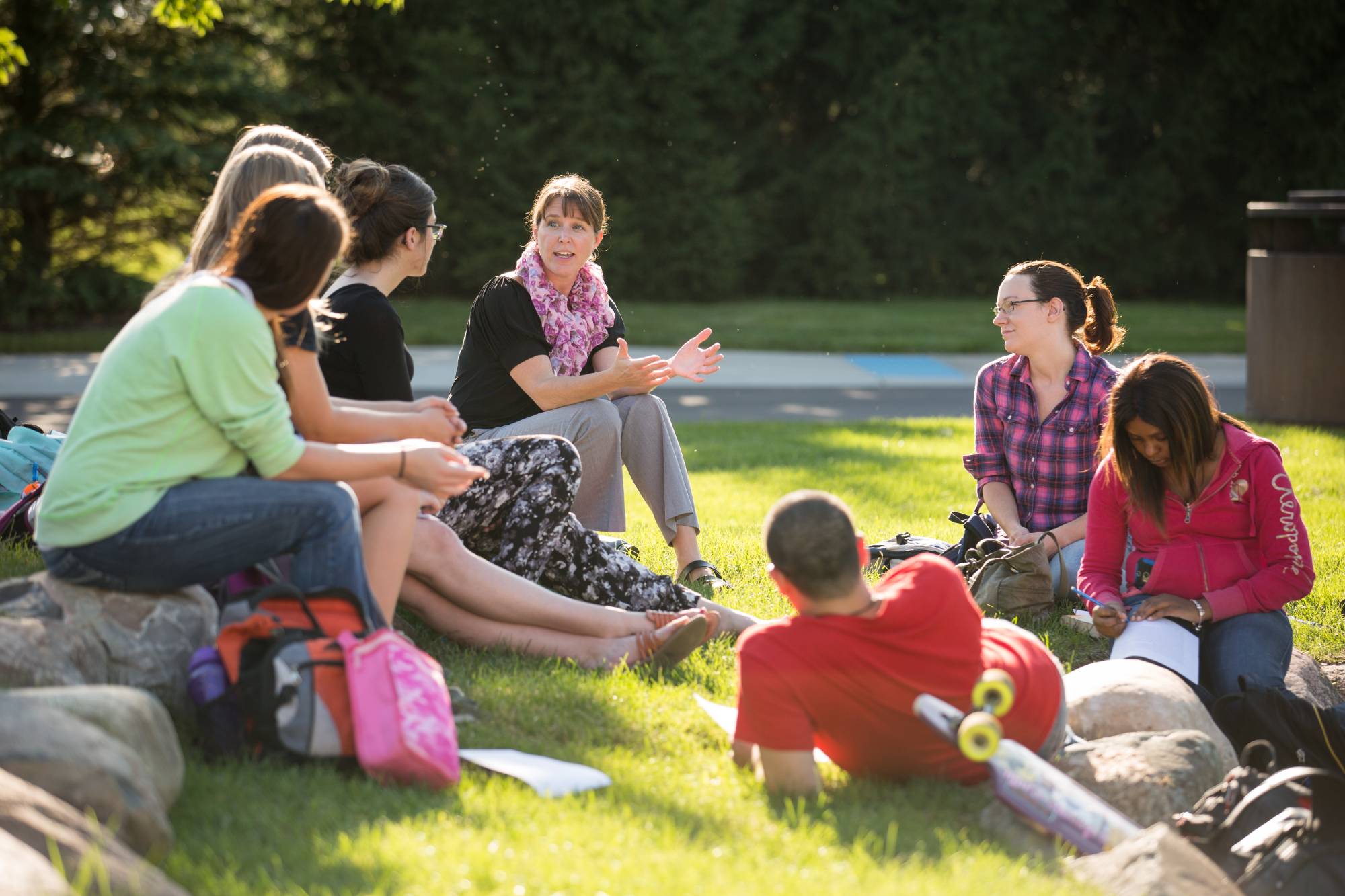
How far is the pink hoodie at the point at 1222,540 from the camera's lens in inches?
165

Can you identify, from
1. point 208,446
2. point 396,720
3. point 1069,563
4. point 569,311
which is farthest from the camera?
point 569,311

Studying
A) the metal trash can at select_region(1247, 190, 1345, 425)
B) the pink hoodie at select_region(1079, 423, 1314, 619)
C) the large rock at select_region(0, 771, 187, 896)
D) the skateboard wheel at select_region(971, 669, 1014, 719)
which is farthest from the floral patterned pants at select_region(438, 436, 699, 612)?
the metal trash can at select_region(1247, 190, 1345, 425)

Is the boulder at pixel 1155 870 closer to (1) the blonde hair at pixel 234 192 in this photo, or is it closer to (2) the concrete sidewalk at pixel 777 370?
(1) the blonde hair at pixel 234 192

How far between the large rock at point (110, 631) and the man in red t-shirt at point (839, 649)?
55.8 inches

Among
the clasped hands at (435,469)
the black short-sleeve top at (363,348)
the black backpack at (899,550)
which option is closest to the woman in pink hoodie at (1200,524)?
the black backpack at (899,550)

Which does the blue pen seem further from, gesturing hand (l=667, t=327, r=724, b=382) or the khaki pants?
gesturing hand (l=667, t=327, r=724, b=382)

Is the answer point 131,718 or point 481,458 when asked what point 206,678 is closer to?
point 131,718

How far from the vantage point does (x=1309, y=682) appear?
14.4ft

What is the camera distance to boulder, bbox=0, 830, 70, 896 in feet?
6.79

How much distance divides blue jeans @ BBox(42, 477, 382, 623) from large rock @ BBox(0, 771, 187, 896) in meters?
0.88

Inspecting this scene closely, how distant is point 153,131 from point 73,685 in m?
14.1

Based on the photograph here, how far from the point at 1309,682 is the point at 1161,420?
1.08m

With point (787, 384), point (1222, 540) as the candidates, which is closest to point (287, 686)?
point (1222, 540)

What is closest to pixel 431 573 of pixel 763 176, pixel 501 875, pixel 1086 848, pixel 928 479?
pixel 501 875
